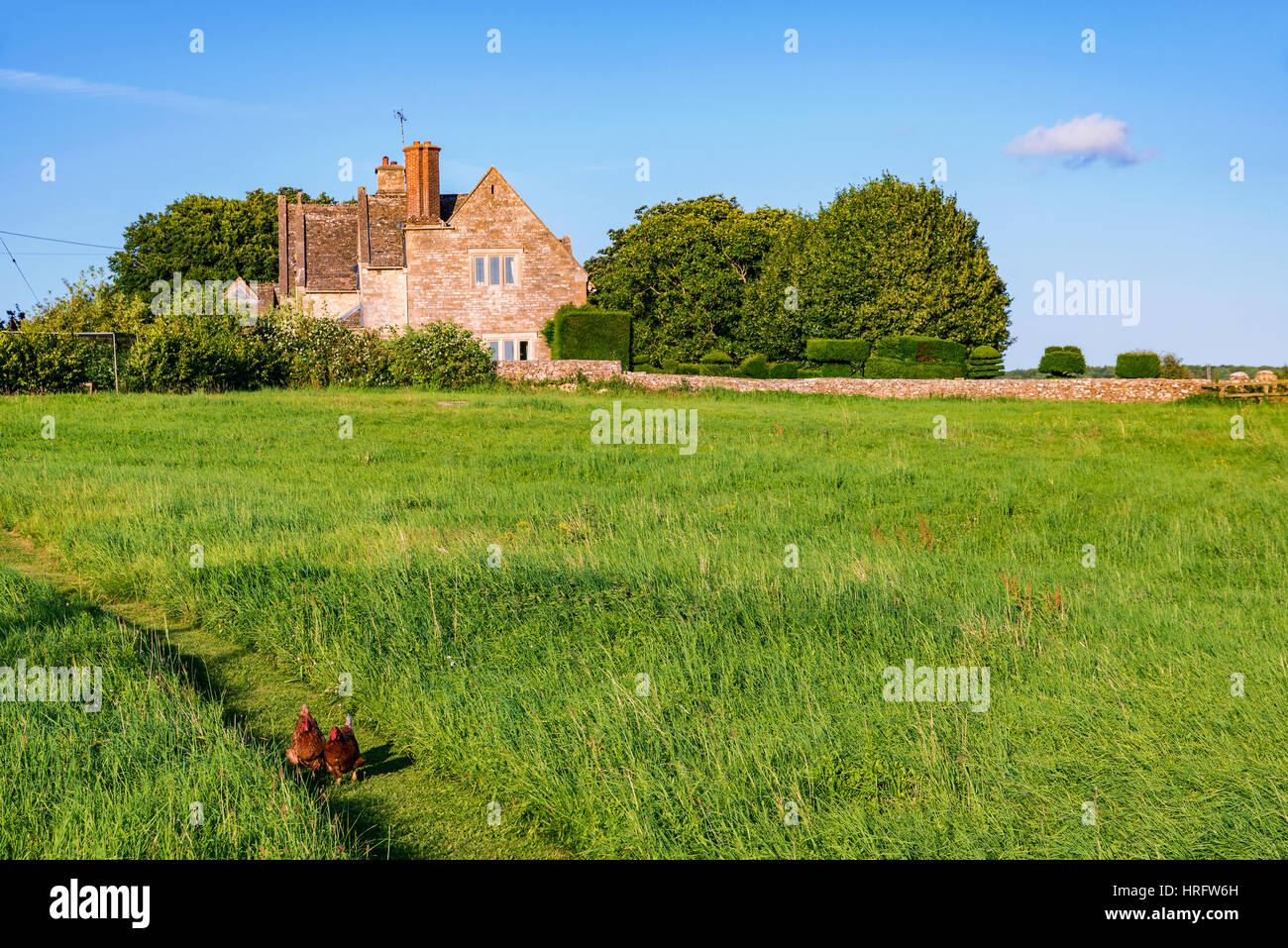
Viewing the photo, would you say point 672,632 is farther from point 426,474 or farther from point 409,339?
point 409,339

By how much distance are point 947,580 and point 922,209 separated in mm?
47422

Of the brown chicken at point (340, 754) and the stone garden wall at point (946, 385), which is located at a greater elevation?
the stone garden wall at point (946, 385)

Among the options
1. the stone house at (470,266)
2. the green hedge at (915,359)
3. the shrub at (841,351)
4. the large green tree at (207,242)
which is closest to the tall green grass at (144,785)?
the green hedge at (915,359)

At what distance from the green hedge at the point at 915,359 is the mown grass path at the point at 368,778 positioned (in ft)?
124

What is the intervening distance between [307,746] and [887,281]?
1988 inches

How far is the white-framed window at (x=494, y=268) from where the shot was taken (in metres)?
47.1

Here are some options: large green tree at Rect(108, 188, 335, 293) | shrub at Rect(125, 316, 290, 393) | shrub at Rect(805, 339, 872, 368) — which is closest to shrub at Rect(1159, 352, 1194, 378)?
shrub at Rect(805, 339, 872, 368)

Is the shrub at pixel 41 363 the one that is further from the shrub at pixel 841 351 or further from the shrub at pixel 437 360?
the shrub at pixel 841 351

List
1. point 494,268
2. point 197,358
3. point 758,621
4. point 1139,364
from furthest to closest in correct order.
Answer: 1. point 494,268
2. point 1139,364
3. point 197,358
4. point 758,621

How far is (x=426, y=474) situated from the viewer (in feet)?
58.7

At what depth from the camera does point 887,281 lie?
173 feet

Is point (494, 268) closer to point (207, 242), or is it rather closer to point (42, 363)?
point (42, 363)

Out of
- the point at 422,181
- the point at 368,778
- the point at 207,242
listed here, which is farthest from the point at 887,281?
the point at 207,242
